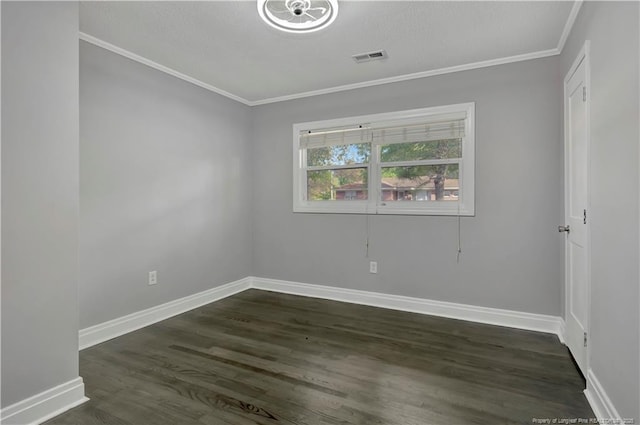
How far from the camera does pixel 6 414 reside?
1714 millimetres

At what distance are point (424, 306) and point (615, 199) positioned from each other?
2209mm

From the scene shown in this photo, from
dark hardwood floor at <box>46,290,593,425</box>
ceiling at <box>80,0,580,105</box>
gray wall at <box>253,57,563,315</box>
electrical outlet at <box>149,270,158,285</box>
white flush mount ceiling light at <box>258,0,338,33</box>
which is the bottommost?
dark hardwood floor at <box>46,290,593,425</box>

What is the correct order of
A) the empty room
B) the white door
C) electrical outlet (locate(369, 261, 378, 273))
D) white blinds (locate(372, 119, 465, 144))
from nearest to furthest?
the empty room, the white door, white blinds (locate(372, 119, 465, 144)), electrical outlet (locate(369, 261, 378, 273))

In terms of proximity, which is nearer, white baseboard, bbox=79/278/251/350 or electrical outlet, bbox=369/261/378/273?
white baseboard, bbox=79/278/251/350

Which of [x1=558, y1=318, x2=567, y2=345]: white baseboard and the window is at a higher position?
the window

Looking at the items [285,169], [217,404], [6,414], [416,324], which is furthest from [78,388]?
[285,169]

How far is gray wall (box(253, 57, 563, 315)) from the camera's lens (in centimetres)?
310

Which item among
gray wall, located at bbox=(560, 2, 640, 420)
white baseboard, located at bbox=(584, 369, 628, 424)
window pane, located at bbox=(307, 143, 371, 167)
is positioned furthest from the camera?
window pane, located at bbox=(307, 143, 371, 167)

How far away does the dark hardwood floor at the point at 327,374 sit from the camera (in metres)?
1.90

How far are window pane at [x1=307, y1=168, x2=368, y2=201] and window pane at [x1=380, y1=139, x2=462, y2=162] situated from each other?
345 mm

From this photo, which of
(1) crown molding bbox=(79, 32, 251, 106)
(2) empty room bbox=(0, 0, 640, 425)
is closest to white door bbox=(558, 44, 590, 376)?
(2) empty room bbox=(0, 0, 640, 425)

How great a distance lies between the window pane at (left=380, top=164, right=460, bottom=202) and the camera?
3.54m

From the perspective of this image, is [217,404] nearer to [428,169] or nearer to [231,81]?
[428,169]

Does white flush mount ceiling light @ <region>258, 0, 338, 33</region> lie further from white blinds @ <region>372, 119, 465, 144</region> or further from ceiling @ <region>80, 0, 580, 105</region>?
white blinds @ <region>372, 119, 465, 144</region>
